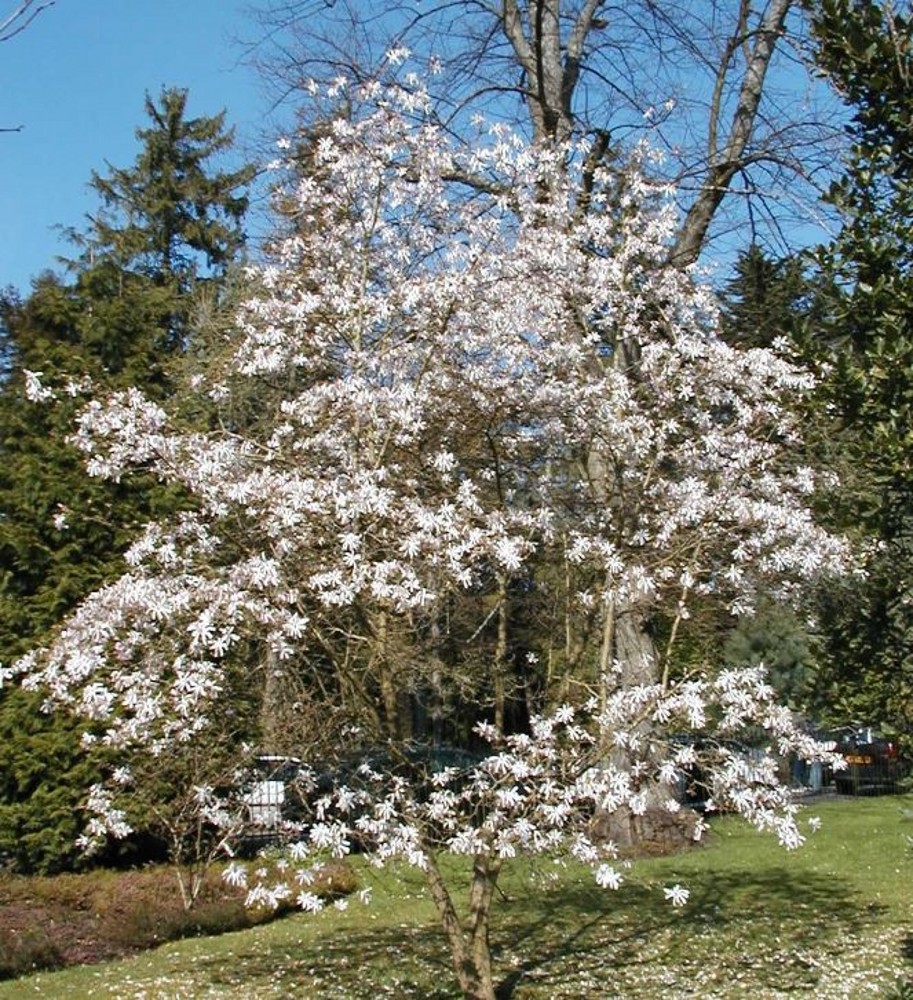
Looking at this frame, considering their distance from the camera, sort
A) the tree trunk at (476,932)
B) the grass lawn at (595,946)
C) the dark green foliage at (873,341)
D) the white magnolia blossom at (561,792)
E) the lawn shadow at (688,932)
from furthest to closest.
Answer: the lawn shadow at (688,932)
the grass lawn at (595,946)
the tree trunk at (476,932)
the white magnolia blossom at (561,792)
the dark green foliage at (873,341)

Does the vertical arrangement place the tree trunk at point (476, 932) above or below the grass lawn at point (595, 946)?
above

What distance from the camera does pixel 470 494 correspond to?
620 centimetres

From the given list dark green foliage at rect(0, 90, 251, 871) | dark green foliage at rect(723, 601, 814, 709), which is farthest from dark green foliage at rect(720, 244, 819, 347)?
dark green foliage at rect(723, 601, 814, 709)

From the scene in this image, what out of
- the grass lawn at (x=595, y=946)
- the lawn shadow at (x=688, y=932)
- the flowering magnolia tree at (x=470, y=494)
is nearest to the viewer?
the flowering magnolia tree at (x=470, y=494)

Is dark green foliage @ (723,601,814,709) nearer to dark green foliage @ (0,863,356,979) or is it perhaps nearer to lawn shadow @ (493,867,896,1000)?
lawn shadow @ (493,867,896,1000)

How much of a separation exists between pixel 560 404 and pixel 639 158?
3.50 m

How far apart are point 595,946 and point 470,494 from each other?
393 centimetres

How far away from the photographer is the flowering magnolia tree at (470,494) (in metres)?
5.66

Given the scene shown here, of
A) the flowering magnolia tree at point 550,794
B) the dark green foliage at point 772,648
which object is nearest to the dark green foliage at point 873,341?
the flowering magnolia tree at point 550,794

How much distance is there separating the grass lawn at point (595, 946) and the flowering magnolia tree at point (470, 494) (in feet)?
3.05

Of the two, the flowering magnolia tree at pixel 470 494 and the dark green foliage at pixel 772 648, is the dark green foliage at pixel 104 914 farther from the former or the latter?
the dark green foliage at pixel 772 648

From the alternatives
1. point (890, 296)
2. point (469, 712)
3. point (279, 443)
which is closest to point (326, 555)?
point (279, 443)

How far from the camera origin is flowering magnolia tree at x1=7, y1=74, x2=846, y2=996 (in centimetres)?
566

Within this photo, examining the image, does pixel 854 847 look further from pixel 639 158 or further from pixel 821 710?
pixel 821 710
